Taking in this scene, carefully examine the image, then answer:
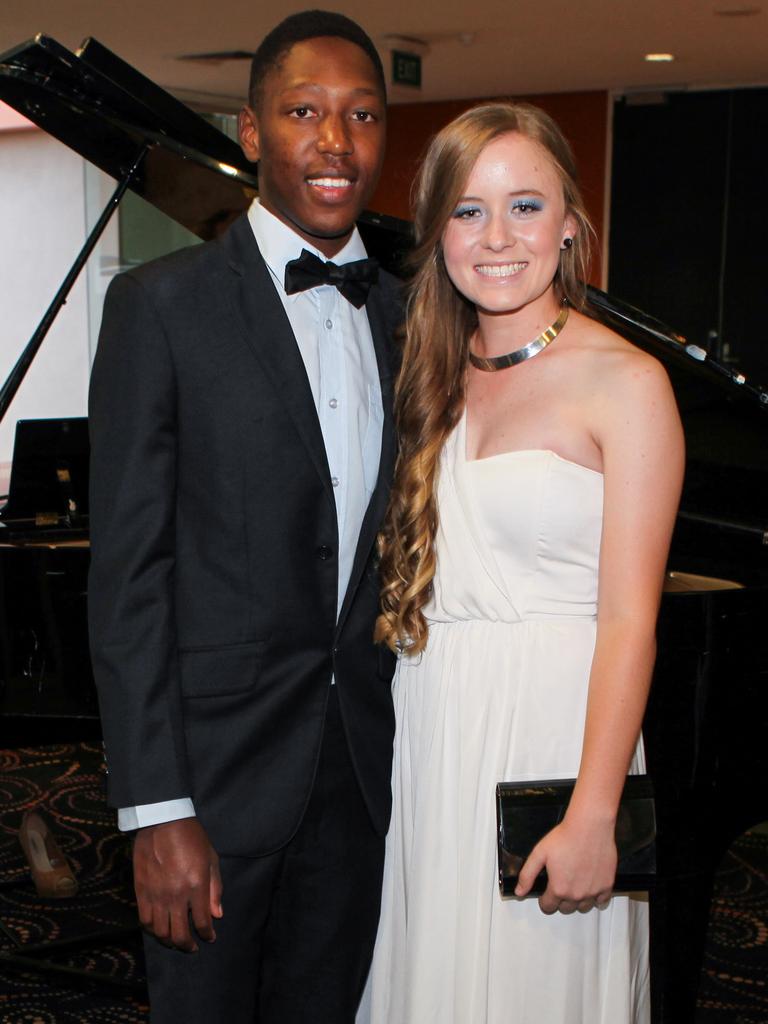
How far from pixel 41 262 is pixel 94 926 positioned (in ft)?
28.7

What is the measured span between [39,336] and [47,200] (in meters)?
8.68

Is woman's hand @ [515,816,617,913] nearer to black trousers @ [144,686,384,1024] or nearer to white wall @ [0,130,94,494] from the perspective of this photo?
black trousers @ [144,686,384,1024]

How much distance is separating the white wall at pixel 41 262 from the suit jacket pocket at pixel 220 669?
9.77m

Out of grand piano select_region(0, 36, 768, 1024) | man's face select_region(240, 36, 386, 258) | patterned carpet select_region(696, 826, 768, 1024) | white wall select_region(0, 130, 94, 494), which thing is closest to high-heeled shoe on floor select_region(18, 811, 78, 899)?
grand piano select_region(0, 36, 768, 1024)

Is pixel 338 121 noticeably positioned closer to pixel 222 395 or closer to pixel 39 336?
pixel 222 395

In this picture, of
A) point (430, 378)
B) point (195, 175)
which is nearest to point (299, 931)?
point (430, 378)

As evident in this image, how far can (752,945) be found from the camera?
3.32 m

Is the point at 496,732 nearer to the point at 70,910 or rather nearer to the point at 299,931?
the point at 299,931

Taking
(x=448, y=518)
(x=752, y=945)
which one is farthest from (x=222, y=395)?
(x=752, y=945)

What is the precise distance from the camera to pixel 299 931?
6.19ft

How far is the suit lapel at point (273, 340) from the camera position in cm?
174

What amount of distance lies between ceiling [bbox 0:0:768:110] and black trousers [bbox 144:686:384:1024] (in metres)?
5.52

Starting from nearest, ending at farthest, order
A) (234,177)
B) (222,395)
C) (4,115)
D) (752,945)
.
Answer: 1. (222,395)
2. (234,177)
3. (752,945)
4. (4,115)

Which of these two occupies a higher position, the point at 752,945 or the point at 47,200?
the point at 47,200
